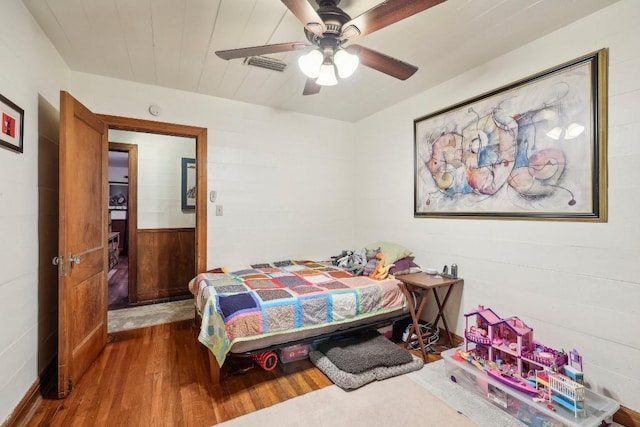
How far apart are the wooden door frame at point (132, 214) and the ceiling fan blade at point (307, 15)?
11.3 feet

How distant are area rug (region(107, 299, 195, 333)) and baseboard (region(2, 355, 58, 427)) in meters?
0.91

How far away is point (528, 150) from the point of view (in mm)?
2199

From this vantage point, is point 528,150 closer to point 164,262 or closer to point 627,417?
point 627,417

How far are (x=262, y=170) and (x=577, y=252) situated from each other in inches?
120

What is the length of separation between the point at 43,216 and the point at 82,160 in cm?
48

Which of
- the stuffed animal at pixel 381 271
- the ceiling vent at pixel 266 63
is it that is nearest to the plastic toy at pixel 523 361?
the stuffed animal at pixel 381 271

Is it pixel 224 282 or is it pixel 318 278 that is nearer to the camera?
pixel 224 282

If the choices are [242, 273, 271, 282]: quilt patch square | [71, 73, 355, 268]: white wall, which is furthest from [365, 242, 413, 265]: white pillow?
[242, 273, 271, 282]: quilt patch square

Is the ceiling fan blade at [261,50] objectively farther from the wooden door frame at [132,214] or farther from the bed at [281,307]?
the wooden door frame at [132,214]

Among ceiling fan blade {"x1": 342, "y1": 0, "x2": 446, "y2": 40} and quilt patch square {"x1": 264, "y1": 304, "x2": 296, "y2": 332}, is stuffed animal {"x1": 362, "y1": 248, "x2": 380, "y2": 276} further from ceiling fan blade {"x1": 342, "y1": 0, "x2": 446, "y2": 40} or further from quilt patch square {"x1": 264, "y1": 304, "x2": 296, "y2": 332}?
ceiling fan blade {"x1": 342, "y1": 0, "x2": 446, "y2": 40}

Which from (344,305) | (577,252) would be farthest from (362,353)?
(577,252)

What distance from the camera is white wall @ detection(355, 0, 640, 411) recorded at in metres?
1.74

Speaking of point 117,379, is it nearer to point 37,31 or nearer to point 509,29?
point 37,31

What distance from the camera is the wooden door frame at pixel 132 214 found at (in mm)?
3895
